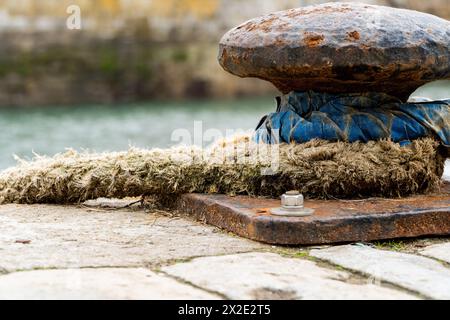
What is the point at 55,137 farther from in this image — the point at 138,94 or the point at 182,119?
the point at 138,94

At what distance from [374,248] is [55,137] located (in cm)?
850

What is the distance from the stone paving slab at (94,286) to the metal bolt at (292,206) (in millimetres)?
690

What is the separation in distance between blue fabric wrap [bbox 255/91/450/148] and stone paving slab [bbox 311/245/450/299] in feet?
2.43

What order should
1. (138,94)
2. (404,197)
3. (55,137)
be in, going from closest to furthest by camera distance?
(404,197)
(55,137)
(138,94)

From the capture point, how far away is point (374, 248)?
127 inches

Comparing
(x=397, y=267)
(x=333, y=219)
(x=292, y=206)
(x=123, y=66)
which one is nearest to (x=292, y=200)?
(x=292, y=206)

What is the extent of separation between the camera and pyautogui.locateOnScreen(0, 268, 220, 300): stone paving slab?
2.52 m

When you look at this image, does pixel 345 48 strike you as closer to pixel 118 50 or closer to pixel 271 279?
pixel 271 279

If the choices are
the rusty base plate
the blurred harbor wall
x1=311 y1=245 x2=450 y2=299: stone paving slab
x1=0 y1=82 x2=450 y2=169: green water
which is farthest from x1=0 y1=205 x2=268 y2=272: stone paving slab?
the blurred harbor wall

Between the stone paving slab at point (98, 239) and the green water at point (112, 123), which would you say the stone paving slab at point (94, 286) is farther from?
the green water at point (112, 123)

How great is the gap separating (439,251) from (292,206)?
22.0 inches

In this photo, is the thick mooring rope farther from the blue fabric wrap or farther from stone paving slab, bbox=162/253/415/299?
stone paving slab, bbox=162/253/415/299

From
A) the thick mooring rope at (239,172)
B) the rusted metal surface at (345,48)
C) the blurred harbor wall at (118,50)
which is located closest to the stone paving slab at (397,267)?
the thick mooring rope at (239,172)
